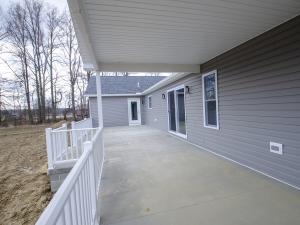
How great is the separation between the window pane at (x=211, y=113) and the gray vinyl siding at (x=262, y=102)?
0.28 metres

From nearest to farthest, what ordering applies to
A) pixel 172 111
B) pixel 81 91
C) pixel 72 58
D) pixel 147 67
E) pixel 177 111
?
pixel 147 67 < pixel 177 111 < pixel 172 111 < pixel 72 58 < pixel 81 91

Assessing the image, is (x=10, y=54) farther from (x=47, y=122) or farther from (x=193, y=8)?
(x=193, y=8)

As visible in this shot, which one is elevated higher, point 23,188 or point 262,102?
point 262,102

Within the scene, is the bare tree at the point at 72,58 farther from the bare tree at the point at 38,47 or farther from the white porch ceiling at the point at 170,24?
the white porch ceiling at the point at 170,24

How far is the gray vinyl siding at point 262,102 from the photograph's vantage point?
9.89 feet

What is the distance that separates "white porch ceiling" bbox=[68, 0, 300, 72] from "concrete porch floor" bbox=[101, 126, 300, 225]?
2.49 meters

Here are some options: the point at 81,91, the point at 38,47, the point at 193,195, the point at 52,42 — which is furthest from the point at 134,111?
the point at 193,195

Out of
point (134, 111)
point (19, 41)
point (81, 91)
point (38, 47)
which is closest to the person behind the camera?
point (134, 111)

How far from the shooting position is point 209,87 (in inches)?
221

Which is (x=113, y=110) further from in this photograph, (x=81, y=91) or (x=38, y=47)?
(x=38, y=47)

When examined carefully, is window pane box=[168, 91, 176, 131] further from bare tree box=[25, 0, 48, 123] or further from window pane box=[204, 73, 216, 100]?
bare tree box=[25, 0, 48, 123]

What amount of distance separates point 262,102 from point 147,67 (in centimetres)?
299

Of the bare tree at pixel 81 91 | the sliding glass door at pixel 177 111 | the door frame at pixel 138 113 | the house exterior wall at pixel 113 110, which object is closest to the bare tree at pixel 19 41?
the bare tree at pixel 81 91

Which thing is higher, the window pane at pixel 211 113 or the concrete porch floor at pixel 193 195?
the window pane at pixel 211 113
